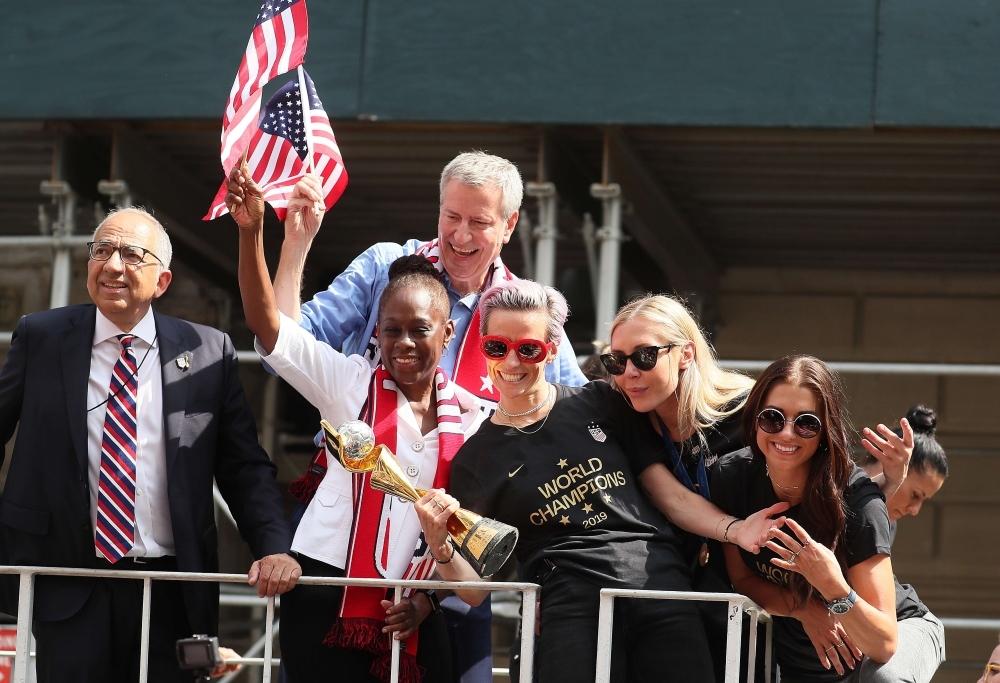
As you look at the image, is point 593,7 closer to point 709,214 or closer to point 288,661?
point 709,214

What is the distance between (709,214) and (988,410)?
3.67 metres

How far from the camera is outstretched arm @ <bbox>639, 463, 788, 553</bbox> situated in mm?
3529

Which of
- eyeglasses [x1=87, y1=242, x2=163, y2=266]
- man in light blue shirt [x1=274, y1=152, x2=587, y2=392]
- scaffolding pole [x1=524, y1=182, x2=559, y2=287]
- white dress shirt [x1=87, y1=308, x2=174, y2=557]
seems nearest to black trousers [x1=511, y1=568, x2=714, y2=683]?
man in light blue shirt [x1=274, y1=152, x2=587, y2=392]

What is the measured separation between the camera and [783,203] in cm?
875

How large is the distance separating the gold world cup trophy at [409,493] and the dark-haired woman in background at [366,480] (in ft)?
1.03

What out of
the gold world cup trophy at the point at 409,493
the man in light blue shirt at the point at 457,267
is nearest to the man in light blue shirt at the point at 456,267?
the man in light blue shirt at the point at 457,267

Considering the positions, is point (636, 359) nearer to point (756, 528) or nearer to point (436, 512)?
point (756, 528)

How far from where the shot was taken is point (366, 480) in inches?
150

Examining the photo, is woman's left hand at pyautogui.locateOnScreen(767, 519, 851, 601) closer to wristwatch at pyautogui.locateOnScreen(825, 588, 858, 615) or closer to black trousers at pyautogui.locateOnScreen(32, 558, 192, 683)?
wristwatch at pyautogui.locateOnScreen(825, 588, 858, 615)

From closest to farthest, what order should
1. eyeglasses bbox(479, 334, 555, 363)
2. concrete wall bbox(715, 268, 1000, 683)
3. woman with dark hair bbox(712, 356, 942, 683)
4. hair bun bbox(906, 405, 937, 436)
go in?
woman with dark hair bbox(712, 356, 942, 683) < eyeglasses bbox(479, 334, 555, 363) < hair bun bbox(906, 405, 937, 436) < concrete wall bbox(715, 268, 1000, 683)

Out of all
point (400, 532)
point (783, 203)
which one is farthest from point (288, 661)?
point (783, 203)

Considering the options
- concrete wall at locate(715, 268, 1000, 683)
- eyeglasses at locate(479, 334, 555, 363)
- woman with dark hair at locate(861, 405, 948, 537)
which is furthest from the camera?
concrete wall at locate(715, 268, 1000, 683)

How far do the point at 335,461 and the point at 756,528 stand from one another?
1.22 meters

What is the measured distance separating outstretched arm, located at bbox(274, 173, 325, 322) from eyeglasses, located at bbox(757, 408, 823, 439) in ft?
4.68
